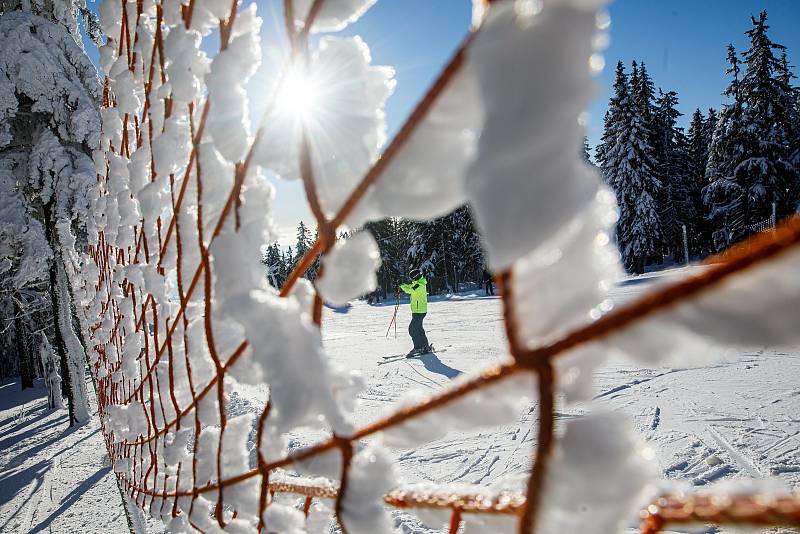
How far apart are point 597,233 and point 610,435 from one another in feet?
0.48

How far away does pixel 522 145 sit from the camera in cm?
28

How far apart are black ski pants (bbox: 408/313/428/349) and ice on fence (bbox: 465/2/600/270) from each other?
7.22 m

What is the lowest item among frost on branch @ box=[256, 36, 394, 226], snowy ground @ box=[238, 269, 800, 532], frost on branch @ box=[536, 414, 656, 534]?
snowy ground @ box=[238, 269, 800, 532]

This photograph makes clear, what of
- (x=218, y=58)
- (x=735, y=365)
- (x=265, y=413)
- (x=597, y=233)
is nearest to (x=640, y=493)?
(x=597, y=233)

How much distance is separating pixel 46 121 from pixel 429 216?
8.69 metres

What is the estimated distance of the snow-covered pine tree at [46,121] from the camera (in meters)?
6.17

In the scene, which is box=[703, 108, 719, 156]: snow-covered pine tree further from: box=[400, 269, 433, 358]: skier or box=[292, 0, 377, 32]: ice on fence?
box=[292, 0, 377, 32]: ice on fence

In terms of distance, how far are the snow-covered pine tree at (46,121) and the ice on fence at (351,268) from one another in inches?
283

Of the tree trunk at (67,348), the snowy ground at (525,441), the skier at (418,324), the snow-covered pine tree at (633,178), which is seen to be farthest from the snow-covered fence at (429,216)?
the snow-covered pine tree at (633,178)

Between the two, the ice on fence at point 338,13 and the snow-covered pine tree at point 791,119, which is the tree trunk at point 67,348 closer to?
the ice on fence at point 338,13

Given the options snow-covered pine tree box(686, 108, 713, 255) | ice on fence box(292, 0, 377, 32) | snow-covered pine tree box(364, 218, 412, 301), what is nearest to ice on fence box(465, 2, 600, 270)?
ice on fence box(292, 0, 377, 32)

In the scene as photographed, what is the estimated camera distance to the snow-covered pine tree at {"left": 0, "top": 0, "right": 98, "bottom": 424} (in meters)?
6.17

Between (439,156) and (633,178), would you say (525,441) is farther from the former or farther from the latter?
(633,178)

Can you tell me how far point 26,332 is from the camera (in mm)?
12430
